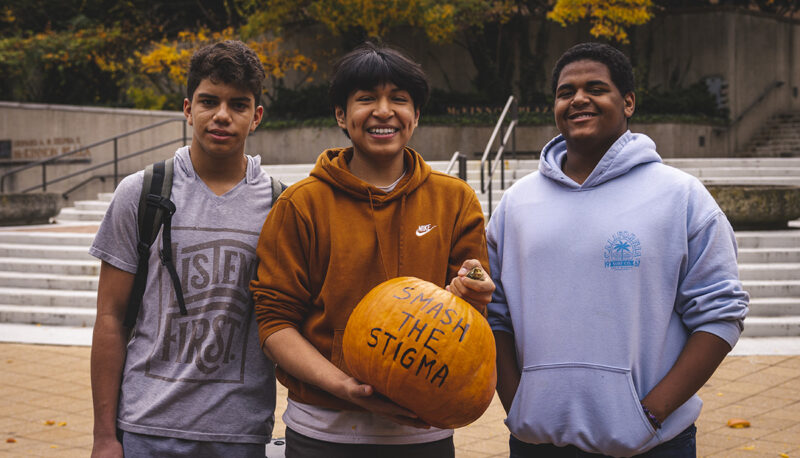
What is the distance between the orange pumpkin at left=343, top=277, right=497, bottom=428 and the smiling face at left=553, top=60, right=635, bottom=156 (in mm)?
764

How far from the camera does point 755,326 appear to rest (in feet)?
27.2

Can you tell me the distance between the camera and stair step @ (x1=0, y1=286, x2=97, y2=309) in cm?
984

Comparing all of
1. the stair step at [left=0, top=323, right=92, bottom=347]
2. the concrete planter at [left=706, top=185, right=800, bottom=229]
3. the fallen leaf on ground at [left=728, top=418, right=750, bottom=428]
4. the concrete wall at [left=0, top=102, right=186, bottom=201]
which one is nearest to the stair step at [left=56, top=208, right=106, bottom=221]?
the stair step at [left=0, top=323, right=92, bottom=347]

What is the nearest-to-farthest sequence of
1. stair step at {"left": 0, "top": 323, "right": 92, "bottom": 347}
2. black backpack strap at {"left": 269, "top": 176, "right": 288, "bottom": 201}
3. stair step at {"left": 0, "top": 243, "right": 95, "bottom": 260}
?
black backpack strap at {"left": 269, "top": 176, "right": 288, "bottom": 201} → stair step at {"left": 0, "top": 323, "right": 92, "bottom": 347} → stair step at {"left": 0, "top": 243, "right": 95, "bottom": 260}

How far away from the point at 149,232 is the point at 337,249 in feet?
2.12

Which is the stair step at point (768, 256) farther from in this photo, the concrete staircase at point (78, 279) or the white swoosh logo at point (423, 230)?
the white swoosh logo at point (423, 230)

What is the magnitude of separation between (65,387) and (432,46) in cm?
1953

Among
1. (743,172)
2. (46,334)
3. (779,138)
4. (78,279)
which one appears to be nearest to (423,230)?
(46,334)

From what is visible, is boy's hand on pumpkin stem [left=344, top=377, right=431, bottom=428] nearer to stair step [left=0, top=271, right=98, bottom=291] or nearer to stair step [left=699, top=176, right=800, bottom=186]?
stair step [left=0, top=271, right=98, bottom=291]

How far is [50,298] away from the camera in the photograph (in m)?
Result: 10.1

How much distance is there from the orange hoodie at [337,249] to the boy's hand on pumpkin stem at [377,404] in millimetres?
139

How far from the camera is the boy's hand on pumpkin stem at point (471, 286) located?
2.30 m

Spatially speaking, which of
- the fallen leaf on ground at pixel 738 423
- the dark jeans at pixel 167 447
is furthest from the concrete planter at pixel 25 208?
the dark jeans at pixel 167 447

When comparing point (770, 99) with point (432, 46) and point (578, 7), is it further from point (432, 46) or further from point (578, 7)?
point (432, 46)
